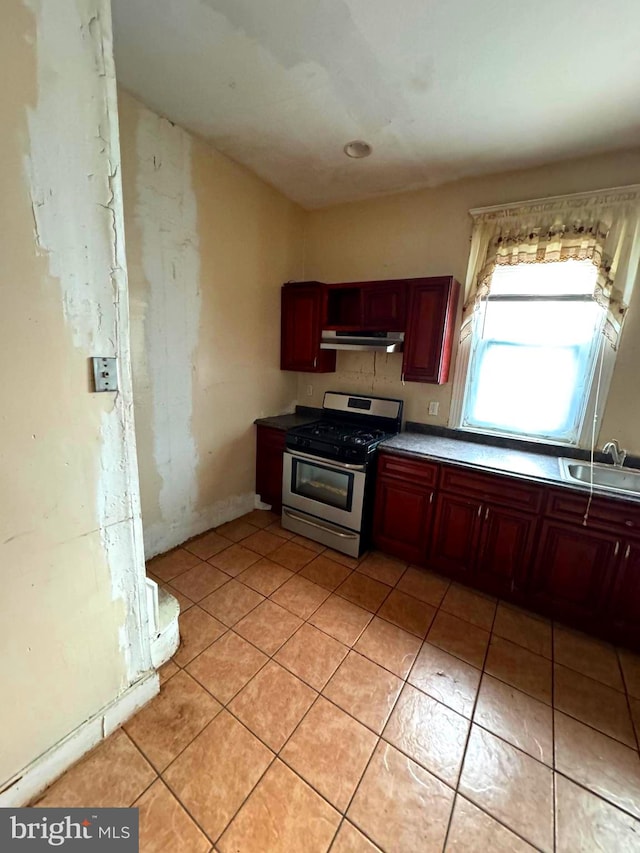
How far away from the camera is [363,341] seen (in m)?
2.83

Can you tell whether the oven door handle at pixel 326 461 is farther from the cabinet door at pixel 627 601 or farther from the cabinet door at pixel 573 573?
the cabinet door at pixel 627 601

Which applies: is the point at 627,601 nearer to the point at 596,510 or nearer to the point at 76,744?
the point at 596,510

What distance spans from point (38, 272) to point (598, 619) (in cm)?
301

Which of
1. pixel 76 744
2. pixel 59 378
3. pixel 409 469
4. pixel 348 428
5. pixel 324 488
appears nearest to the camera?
pixel 59 378

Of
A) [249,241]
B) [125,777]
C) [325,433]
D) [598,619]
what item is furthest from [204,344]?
[598,619]

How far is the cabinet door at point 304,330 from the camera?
3.02 meters

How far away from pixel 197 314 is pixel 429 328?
1.71 meters

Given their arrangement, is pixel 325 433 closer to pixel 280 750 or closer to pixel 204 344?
pixel 204 344

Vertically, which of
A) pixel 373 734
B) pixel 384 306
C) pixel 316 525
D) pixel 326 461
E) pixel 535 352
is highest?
pixel 384 306

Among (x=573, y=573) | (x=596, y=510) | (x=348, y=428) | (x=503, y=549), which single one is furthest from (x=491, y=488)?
(x=348, y=428)

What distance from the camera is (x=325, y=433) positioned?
2760 mm

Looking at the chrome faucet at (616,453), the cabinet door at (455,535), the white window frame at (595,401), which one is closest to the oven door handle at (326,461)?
the cabinet door at (455,535)

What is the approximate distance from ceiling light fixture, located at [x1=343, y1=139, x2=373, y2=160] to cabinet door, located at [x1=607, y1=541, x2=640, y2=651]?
110 inches

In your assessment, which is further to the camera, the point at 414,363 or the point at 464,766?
the point at 414,363
